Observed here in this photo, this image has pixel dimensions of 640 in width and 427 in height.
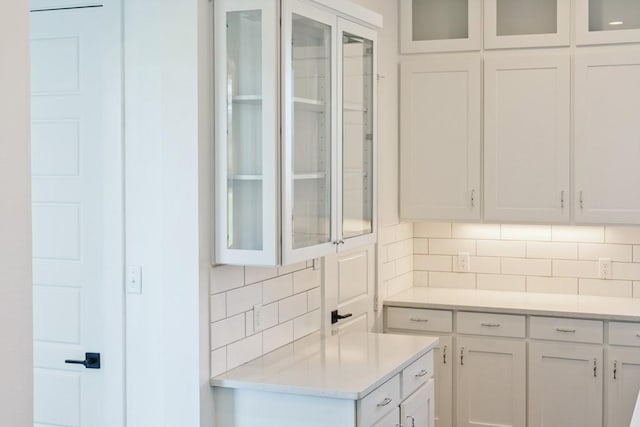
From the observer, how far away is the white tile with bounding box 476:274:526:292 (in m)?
5.61

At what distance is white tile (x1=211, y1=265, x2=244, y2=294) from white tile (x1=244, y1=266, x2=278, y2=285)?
0.05 metres

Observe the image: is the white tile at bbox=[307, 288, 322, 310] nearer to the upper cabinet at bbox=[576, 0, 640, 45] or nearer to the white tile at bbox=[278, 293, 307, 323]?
the white tile at bbox=[278, 293, 307, 323]

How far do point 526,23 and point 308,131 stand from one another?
2079mm

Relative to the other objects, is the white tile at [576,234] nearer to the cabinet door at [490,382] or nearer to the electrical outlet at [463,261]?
the electrical outlet at [463,261]

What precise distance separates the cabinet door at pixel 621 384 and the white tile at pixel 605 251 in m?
0.71

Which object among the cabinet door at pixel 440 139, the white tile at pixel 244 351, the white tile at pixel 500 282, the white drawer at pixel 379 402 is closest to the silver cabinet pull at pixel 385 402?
the white drawer at pixel 379 402

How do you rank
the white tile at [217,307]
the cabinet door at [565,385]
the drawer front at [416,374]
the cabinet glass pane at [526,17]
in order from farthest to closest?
the cabinet glass pane at [526,17] < the cabinet door at [565,385] < the drawer front at [416,374] < the white tile at [217,307]

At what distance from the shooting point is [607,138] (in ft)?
16.5

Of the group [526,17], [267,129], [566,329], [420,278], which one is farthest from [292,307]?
[526,17]

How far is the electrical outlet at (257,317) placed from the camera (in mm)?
3855

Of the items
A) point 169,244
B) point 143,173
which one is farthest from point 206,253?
point 143,173

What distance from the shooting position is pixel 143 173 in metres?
3.57

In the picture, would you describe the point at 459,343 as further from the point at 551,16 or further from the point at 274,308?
the point at 551,16

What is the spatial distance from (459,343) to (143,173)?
2.36 m
